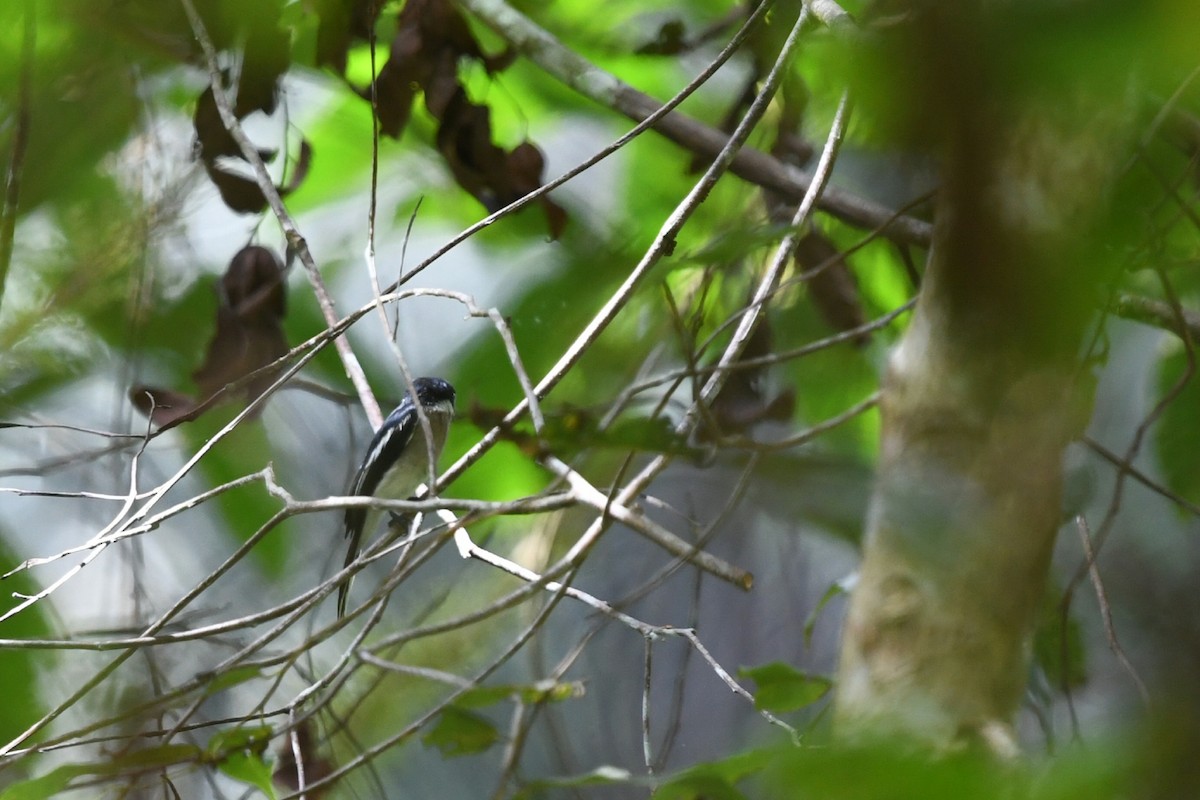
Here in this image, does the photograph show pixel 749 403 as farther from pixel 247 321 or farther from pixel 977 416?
pixel 977 416

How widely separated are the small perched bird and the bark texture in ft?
4.53

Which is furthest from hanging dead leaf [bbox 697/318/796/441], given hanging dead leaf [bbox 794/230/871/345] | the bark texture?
the bark texture

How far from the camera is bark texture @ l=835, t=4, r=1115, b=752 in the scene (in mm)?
260

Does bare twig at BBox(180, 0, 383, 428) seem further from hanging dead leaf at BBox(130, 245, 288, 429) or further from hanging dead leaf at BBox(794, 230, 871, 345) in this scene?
hanging dead leaf at BBox(794, 230, 871, 345)

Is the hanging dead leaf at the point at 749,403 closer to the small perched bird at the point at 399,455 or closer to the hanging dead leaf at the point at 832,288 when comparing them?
the hanging dead leaf at the point at 832,288

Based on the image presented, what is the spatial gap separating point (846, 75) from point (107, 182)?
2.37 m

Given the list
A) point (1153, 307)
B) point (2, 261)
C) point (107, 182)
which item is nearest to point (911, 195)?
point (1153, 307)

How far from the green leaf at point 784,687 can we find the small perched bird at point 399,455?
3.75 ft

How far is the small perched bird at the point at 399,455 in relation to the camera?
7.09 ft

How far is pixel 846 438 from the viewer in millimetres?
2025

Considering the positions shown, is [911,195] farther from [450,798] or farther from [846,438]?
[450,798]

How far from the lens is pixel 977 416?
623 millimetres

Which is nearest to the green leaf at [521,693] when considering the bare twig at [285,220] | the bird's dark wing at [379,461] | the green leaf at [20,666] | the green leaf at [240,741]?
the green leaf at [240,741]

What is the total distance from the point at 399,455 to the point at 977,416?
1719mm
